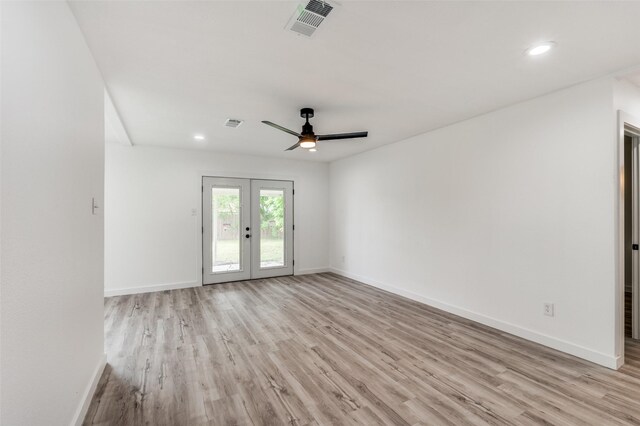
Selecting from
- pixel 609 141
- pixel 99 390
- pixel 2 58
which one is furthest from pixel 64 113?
pixel 609 141

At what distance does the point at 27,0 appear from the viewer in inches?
50.1

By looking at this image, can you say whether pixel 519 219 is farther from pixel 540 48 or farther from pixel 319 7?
pixel 319 7

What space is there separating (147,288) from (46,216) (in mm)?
4523

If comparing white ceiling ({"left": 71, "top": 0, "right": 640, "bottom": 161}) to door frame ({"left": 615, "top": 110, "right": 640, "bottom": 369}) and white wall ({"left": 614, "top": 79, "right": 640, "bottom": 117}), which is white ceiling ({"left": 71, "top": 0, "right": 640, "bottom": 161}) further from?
door frame ({"left": 615, "top": 110, "right": 640, "bottom": 369})

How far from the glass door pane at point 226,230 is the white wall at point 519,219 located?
120 inches

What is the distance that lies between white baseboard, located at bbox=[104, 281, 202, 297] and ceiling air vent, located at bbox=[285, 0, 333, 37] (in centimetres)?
507

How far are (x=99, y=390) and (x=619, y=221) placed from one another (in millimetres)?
4638

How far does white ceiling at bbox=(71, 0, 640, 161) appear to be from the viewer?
6.15 ft

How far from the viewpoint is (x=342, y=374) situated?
2.62 metres

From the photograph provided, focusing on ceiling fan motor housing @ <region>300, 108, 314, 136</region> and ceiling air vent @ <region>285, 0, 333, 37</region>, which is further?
ceiling fan motor housing @ <region>300, 108, 314, 136</region>

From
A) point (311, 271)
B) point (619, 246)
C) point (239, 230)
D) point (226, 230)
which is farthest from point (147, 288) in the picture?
point (619, 246)

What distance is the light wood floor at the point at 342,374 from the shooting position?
2102 millimetres

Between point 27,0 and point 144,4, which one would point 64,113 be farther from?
point 144,4

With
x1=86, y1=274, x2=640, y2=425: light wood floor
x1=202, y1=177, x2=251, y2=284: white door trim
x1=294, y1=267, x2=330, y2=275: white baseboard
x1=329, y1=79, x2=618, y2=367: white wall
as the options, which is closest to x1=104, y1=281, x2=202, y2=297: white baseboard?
x1=202, y1=177, x2=251, y2=284: white door trim
